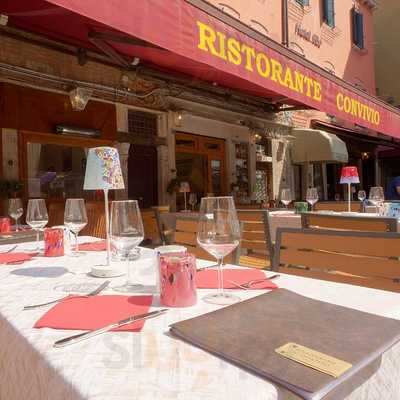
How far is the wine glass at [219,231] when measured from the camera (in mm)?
1005

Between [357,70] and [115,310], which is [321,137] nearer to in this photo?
[357,70]

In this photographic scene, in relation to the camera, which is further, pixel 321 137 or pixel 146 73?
pixel 321 137

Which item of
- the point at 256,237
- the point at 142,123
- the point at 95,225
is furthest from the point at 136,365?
the point at 142,123

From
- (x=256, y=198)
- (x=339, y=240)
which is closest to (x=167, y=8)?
(x=339, y=240)

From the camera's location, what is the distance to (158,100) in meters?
7.62

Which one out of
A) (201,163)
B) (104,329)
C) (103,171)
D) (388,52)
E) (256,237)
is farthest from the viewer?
(388,52)

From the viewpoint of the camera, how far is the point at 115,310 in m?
0.92

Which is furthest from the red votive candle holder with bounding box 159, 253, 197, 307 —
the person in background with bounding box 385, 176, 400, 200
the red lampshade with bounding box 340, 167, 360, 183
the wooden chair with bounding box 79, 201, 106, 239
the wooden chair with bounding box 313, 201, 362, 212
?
the person in background with bounding box 385, 176, 400, 200

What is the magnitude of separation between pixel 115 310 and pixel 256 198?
9227mm

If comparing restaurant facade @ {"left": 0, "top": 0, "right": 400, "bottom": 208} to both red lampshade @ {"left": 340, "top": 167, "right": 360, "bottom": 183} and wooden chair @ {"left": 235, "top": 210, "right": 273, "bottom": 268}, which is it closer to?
red lampshade @ {"left": 340, "top": 167, "right": 360, "bottom": 183}

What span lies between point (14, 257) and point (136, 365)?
4.25 feet

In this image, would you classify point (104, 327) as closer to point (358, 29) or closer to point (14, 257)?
point (14, 257)

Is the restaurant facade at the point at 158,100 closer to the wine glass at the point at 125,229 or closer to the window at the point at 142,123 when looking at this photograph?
the window at the point at 142,123

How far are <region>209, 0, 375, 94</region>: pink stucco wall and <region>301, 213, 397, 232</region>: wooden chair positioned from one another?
659 centimetres
